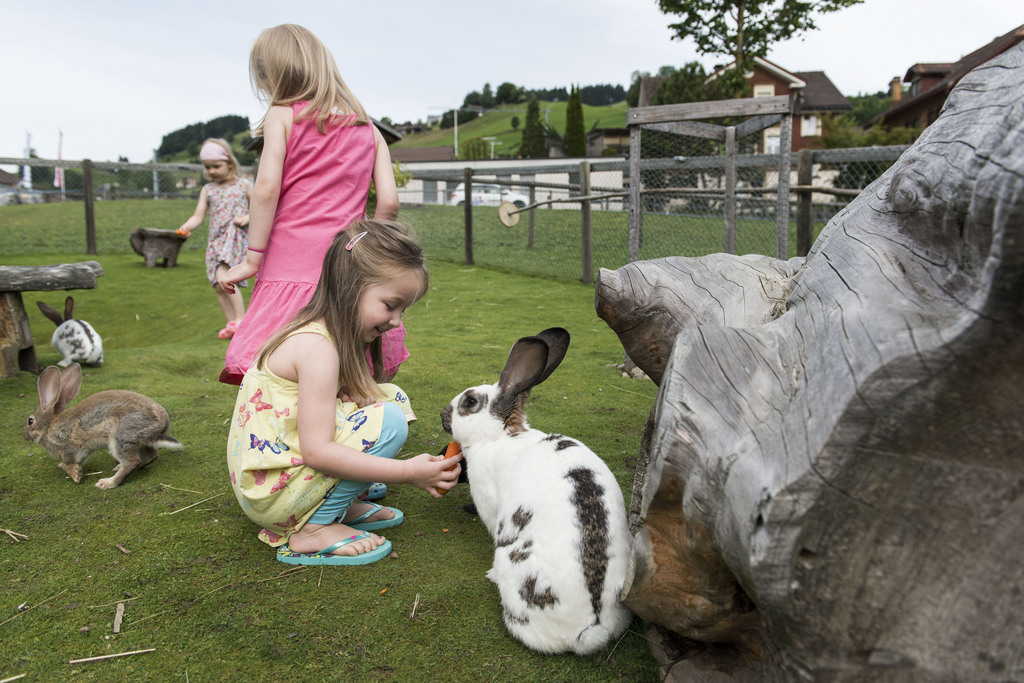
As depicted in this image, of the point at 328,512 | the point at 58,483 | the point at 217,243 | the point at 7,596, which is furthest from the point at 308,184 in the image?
the point at 217,243

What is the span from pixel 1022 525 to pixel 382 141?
123 inches

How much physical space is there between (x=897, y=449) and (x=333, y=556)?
190cm

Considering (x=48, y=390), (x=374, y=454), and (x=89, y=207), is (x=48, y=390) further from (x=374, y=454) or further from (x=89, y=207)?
(x=89, y=207)

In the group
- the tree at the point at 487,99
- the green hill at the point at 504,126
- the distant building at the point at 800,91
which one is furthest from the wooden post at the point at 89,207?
the tree at the point at 487,99

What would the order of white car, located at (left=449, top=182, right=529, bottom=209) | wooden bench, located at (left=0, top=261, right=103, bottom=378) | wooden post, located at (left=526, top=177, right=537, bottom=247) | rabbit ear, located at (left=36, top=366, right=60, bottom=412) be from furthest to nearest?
1. white car, located at (left=449, top=182, right=529, bottom=209)
2. wooden post, located at (left=526, top=177, right=537, bottom=247)
3. wooden bench, located at (left=0, top=261, right=103, bottom=378)
4. rabbit ear, located at (left=36, top=366, right=60, bottom=412)

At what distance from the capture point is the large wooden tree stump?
1.19 m

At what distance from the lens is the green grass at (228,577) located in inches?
77.4

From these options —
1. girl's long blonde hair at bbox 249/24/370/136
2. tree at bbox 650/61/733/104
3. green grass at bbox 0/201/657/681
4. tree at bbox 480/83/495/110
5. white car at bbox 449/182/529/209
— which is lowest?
green grass at bbox 0/201/657/681

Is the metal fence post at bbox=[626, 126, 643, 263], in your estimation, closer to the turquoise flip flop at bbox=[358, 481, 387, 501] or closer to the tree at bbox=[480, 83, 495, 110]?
the turquoise flip flop at bbox=[358, 481, 387, 501]

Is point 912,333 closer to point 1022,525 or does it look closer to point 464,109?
point 1022,525

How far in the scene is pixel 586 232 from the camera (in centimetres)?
927

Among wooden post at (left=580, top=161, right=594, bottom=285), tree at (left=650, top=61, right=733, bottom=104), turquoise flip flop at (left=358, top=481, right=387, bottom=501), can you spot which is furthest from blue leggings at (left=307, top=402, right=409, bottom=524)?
tree at (left=650, top=61, right=733, bottom=104)

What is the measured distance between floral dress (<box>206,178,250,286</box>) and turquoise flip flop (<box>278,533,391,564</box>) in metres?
5.32

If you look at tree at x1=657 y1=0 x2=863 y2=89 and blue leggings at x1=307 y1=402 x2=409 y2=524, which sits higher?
tree at x1=657 y1=0 x2=863 y2=89
